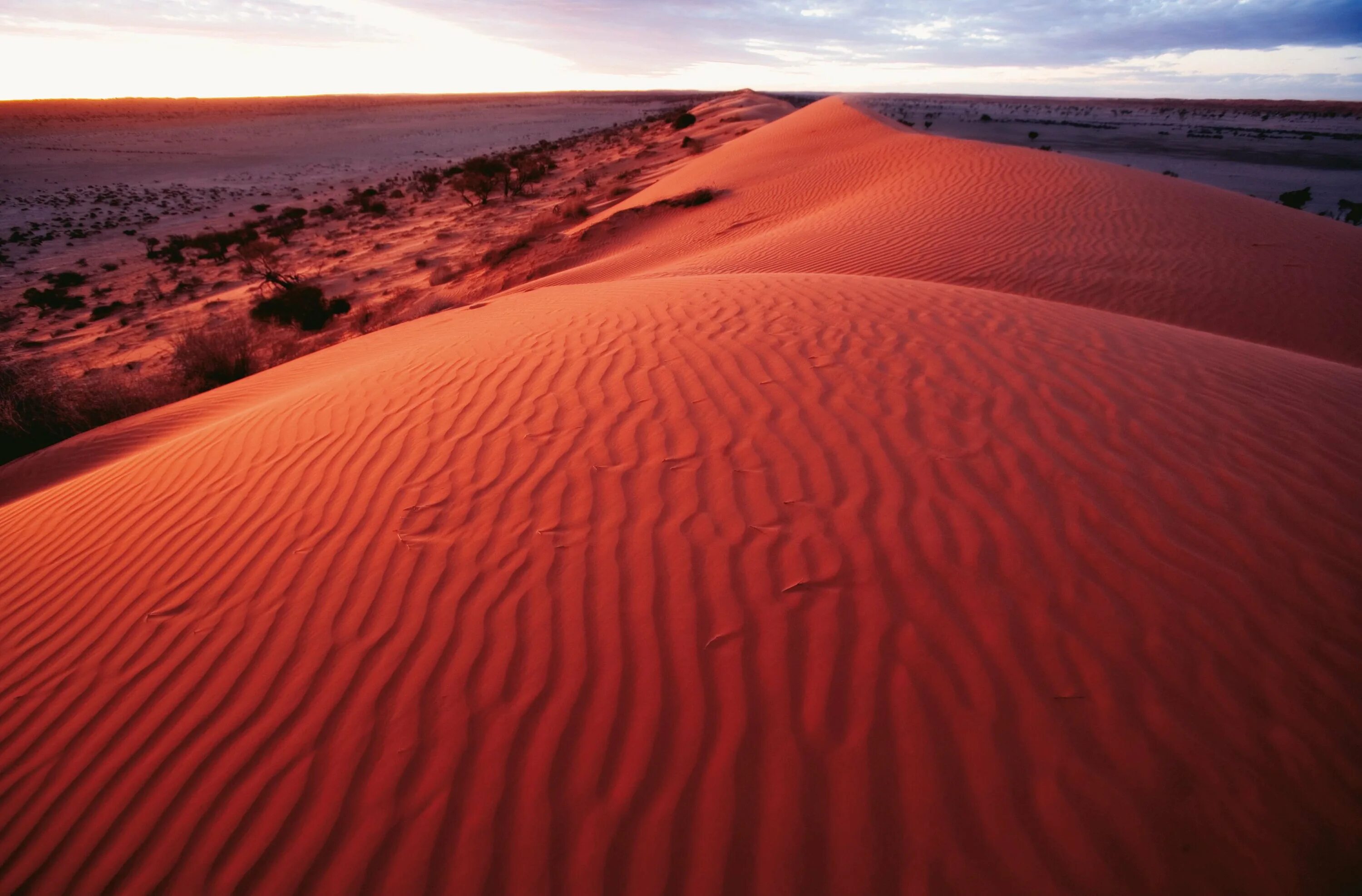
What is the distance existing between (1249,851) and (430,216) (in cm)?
2709

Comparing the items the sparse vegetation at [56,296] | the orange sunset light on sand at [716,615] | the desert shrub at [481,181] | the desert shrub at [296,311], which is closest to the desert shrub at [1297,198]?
the orange sunset light on sand at [716,615]

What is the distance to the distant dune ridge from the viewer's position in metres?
1.85

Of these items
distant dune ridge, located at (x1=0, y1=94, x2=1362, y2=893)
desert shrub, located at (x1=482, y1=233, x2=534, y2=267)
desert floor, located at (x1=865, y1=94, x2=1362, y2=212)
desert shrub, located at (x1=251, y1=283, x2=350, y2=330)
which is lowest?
desert shrub, located at (x1=251, y1=283, x2=350, y2=330)

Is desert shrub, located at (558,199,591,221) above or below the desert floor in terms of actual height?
below

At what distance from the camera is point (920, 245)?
9758 millimetres

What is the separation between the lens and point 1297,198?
1925 cm

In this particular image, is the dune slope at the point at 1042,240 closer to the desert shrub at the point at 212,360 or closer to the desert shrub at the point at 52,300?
the desert shrub at the point at 212,360

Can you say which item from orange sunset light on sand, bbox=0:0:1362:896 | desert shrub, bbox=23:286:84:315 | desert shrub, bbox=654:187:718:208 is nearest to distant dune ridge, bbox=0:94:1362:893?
orange sunset light on sand, bbox=0:0:1362:896

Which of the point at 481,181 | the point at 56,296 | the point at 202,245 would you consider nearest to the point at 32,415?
the point at 56,296

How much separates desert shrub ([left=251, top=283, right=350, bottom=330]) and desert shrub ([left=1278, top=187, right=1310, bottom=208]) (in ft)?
90.3

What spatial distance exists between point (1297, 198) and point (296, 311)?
2872 centimetres

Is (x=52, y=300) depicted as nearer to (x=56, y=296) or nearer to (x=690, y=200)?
(x=56, y=296)

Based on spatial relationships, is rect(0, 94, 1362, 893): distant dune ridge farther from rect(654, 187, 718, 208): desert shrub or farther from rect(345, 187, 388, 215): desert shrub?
rect(345, 187, 388, 215): desert shrub

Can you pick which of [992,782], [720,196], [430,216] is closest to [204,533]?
[992,782]
